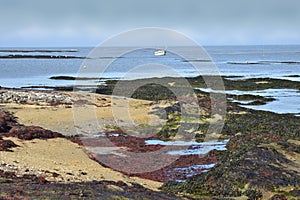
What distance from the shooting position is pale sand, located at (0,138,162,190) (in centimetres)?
1548

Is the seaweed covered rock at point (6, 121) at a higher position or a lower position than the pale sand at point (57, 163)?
higher

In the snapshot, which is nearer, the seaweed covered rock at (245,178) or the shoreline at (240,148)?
the seaweed covered rock at (245,178)

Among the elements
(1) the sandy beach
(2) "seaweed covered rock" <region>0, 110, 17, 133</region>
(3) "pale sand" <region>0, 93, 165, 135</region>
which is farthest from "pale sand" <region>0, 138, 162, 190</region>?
(3) "pale sand" <region>0, 93, 165, 135</region>

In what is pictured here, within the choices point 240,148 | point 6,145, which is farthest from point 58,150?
point 240,148

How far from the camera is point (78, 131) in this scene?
24266mm

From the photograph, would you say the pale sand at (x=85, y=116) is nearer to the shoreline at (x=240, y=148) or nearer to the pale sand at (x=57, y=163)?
the shoreline at (x=240, y=148)

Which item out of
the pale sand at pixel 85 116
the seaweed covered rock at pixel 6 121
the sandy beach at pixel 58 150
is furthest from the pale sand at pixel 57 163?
the pale sand at pixel 85 116

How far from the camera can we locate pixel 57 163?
17156 millimetres

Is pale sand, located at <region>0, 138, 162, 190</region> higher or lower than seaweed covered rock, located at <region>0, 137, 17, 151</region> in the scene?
lower

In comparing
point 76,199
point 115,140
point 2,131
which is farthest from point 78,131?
point 76,199

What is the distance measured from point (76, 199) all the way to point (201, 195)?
4.76m

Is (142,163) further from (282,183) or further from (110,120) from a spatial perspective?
(110,120)

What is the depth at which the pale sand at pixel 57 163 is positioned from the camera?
50.8 ft

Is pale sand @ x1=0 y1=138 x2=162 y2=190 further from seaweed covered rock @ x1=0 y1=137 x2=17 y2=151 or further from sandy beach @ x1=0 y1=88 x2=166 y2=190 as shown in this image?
seaweed covered rock @ x1=0 y1=137 x2=17 y2=151
